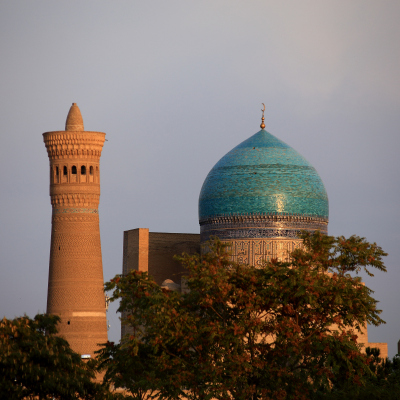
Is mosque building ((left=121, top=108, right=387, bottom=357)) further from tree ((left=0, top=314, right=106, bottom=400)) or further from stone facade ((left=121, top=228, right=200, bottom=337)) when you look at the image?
tree ((left=0, top=314, right=106, bottom=400))

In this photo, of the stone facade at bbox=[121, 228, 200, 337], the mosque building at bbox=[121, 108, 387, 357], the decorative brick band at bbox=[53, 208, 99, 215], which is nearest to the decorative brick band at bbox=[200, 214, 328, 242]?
the mosque building at bbox=[121, 108, 387, 357]

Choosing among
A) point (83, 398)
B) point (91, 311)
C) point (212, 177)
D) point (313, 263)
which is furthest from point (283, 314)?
point (91, 311)

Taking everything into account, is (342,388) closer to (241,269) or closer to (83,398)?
(241,269)

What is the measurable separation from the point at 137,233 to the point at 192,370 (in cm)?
1012

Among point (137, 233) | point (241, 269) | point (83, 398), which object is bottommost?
point (83, 398)

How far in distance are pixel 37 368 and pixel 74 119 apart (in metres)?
14.2

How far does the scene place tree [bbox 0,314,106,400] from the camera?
12.0 metres

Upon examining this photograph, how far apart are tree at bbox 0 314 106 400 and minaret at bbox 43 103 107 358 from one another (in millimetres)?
11067

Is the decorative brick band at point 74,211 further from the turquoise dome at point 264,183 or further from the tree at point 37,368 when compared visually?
the tree at point 37,368

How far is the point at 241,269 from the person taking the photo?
1286cm

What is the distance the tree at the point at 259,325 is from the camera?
40.0ft

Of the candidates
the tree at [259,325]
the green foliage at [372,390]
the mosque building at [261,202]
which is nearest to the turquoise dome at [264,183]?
the mosque building at [261,202]

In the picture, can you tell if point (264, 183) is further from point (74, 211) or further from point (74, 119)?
point (74, 119)

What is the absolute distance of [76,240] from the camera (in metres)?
24.4
